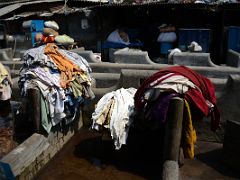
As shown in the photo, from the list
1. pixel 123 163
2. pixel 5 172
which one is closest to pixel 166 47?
pixel 123 163

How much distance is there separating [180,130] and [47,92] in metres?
2.68

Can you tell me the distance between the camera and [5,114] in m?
6.23

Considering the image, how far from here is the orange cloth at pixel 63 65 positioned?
19.6 ft

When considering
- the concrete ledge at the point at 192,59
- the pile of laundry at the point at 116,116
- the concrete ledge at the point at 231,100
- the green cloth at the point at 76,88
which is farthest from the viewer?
the concrete ledge at the point at 192,59

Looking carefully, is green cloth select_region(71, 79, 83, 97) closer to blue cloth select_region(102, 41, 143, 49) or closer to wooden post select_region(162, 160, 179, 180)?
wooden post select_region(162, 160, 179, 180)

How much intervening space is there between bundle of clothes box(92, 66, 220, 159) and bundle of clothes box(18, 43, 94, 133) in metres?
0.81

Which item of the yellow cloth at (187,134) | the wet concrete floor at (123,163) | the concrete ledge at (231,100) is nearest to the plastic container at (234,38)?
the concrete ledge at (231,100)

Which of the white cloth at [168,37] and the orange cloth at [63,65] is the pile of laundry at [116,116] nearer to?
the orange cloth at [63,65]

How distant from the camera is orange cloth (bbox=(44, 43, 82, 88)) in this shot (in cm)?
597

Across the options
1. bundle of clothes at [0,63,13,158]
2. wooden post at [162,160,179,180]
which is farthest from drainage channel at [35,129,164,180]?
bundle of clothes at [0,63,13,158]

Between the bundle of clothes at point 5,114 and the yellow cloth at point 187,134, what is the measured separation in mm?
3547

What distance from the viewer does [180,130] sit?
4812 millimetres

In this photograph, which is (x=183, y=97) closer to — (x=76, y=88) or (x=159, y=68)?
(x=76, y=88)

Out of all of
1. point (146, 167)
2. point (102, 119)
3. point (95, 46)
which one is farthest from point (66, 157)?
point (95, 46)
